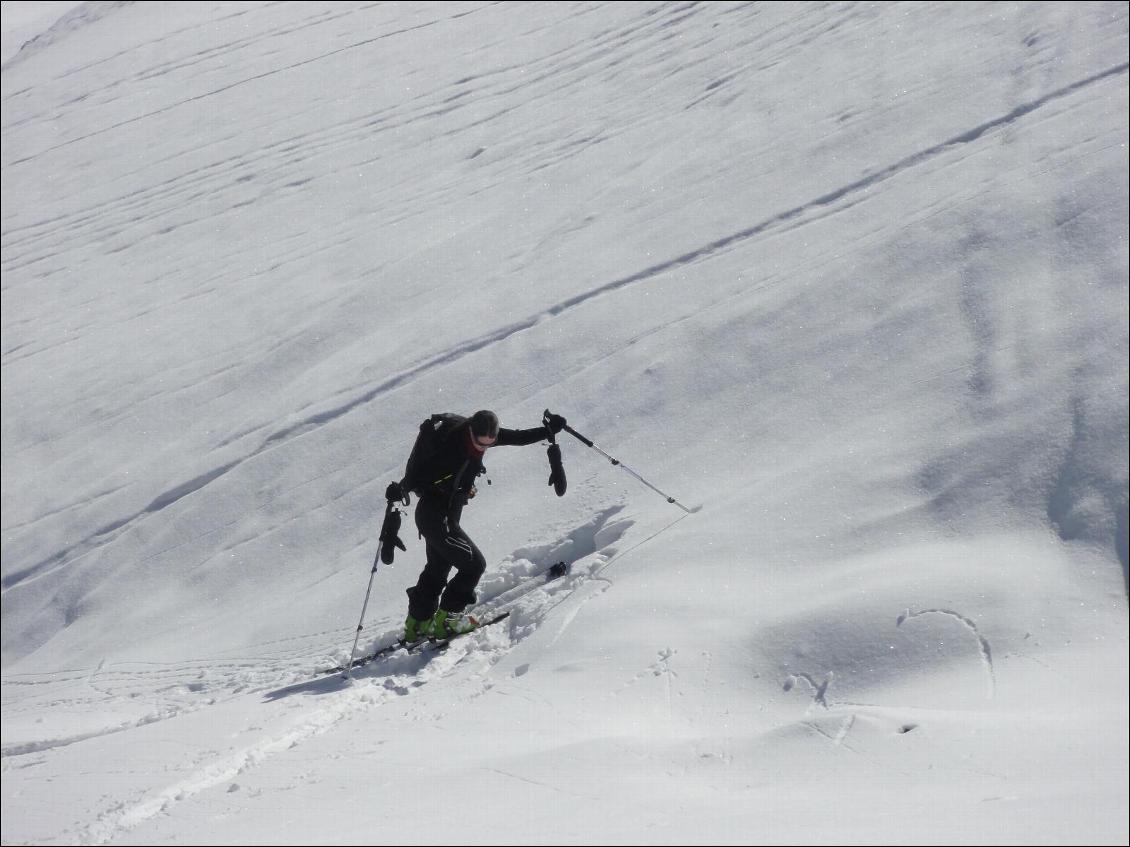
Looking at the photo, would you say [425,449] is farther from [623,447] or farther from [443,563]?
[623,447]

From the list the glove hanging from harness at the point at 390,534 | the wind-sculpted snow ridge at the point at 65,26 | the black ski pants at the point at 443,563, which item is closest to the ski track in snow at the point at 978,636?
the black ski pants at the point at 443,563

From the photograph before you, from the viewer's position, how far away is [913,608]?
195 inches

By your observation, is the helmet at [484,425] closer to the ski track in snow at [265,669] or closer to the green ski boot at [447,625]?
the ski track in snow at [265,669]

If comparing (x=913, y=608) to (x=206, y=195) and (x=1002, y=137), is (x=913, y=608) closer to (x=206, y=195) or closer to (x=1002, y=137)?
(x=1002, y=137)

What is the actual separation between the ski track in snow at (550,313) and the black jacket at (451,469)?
3.59 m

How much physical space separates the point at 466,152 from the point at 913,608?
11.5 m

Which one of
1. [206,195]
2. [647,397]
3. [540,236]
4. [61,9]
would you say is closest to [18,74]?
[61,9]

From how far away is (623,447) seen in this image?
8086 millimetres

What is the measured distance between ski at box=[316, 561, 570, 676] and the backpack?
98 centimetres

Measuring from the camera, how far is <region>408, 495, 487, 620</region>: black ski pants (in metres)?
6.58

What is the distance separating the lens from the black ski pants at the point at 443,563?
658 centimetres

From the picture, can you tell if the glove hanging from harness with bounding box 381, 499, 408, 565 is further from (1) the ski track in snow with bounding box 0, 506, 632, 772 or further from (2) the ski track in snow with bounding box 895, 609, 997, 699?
(2) the ski track in snow with bounding box 895, 609, 997, 699

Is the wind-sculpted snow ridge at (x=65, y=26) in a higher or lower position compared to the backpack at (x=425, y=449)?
higher

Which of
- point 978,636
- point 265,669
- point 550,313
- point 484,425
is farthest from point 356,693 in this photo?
point 550,313
